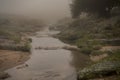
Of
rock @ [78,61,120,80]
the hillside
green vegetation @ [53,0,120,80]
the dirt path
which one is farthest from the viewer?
the dirt path

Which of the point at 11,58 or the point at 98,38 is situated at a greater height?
the point at 98,38

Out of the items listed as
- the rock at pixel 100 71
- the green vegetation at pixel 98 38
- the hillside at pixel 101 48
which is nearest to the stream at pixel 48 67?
the rock at pixel 100 71

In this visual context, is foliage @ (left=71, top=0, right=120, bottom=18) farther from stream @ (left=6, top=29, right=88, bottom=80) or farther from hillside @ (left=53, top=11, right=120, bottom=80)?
stream @ (left=6, top=29, right=88, bottom=80)

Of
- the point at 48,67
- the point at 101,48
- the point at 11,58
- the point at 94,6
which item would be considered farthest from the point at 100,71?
the point at 94,6

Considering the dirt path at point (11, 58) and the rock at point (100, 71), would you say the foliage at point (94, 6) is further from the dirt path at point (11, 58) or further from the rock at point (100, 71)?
the rock at point (100, 71)

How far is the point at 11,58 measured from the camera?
138 feet

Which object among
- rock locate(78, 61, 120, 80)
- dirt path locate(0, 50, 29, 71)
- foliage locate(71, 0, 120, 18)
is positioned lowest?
rock locate(78, 61, 120, 80)

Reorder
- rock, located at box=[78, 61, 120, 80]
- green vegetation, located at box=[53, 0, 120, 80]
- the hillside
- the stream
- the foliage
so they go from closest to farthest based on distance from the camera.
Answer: rock, located at box=[78, 61, 120, 80]
the hillside
green vegetation, located at box=[53, 0, 120, 80]
the stream
the foliage

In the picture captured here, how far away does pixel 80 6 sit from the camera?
73938 millimetres

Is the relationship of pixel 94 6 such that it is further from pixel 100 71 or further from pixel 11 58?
pixel 100 71

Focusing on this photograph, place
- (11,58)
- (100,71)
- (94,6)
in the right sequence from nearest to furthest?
(100,71) < (11,58) < (94,6)

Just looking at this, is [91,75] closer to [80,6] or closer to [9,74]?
[9,74]

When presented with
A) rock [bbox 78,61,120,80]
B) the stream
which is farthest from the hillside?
the stream

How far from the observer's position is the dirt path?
124ft
